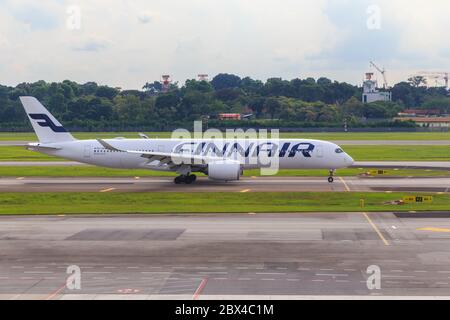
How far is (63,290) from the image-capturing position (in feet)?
72.7

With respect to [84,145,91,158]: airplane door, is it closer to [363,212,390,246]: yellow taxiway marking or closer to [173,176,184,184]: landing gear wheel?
[173,176,184,184]: landing gear wheel

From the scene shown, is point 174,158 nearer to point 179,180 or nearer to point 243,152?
point 179,180

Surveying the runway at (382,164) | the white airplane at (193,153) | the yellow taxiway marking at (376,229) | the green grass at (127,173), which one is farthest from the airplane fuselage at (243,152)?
the yellow taxiway marking at (376,229)

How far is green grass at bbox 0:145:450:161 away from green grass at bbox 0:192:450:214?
41.6 meters

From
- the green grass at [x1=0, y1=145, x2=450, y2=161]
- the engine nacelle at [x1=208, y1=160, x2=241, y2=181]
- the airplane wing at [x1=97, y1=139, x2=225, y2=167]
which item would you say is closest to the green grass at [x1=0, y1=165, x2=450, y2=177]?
the airplane wing at [x1=97, y1=139, x2=225, y2=167]

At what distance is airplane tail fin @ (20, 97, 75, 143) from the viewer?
63.9 meters

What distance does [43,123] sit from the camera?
63875 mm

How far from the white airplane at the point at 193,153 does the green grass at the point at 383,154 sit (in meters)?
30.0

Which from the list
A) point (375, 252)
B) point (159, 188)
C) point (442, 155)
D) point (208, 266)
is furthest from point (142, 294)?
point (442, 155)

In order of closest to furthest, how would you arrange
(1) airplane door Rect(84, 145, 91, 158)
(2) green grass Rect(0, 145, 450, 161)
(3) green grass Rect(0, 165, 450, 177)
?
1. (1) airplane door Rect(84, 145, 91, 158)
2. (3) green grass Rect(0, 165, 450, 177)
3. (2) green grass Rect(0, 145, 450, 161)

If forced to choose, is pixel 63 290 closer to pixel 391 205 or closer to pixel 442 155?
pixel 391 205

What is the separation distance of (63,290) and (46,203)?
88.6 feet

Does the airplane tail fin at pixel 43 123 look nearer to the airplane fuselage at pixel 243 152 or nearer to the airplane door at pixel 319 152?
the airplane fuselage at pixel 243 152

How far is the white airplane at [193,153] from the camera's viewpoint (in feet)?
193
